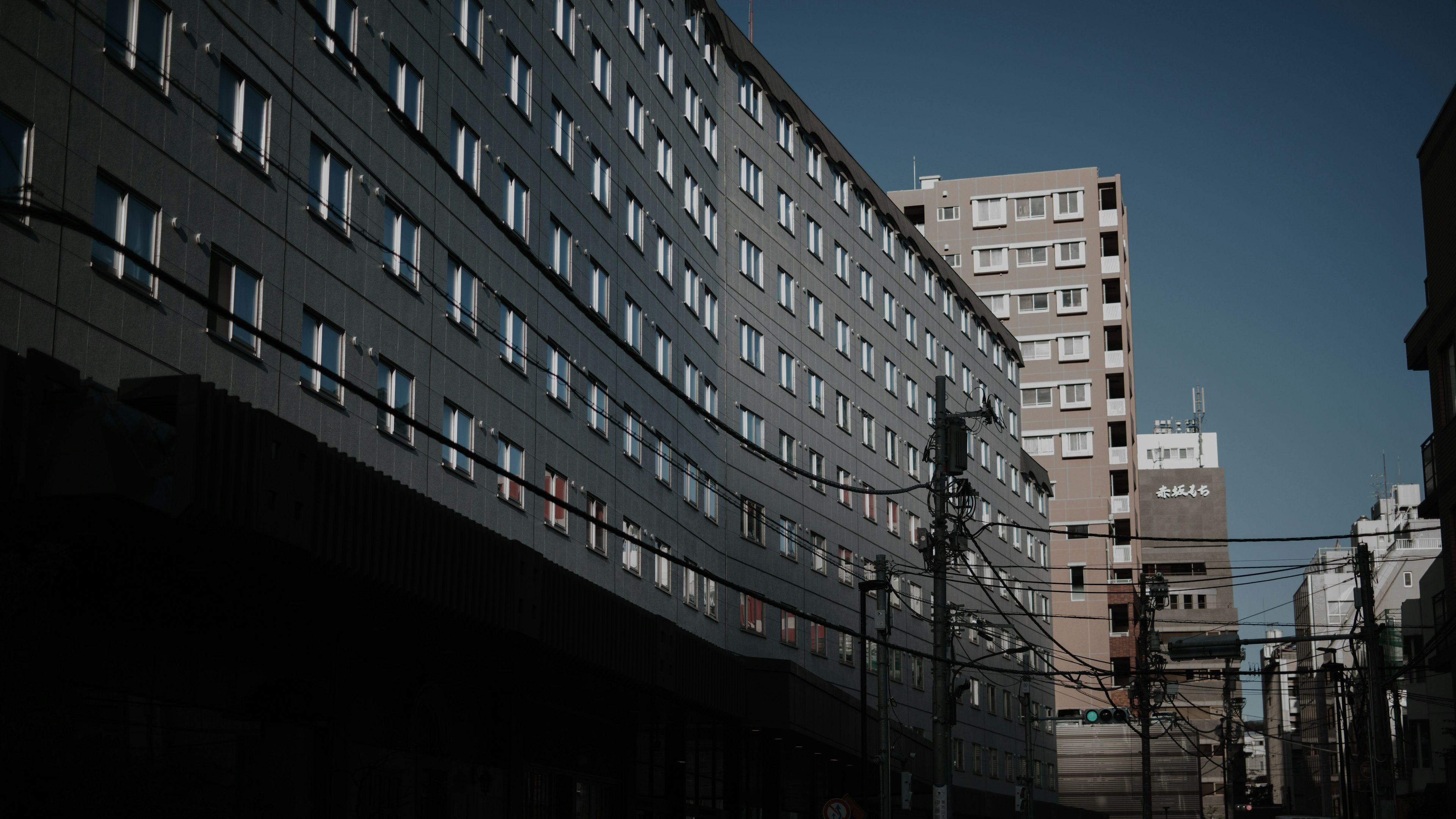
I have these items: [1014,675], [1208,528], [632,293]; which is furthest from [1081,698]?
[632,293]

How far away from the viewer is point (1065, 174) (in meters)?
121

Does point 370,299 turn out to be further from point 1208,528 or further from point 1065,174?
point 1208,528

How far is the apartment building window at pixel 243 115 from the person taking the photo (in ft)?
74.0

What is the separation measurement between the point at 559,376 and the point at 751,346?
18.5 m

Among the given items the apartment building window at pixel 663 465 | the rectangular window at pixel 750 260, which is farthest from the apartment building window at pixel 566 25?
the rectangular window at pixel 750 260

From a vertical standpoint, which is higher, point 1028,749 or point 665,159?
point 665,159

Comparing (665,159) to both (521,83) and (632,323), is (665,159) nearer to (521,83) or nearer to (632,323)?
(632,323)

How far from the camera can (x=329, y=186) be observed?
84.4 feet

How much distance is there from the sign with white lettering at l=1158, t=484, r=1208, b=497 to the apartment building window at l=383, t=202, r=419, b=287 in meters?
129

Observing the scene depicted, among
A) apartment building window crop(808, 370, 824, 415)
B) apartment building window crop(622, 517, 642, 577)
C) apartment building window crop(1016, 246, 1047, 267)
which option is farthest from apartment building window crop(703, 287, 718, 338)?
apartment building window crop(1016, 246, 1047, 267)

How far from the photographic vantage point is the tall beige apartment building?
11856cm

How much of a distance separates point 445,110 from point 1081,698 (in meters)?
94.4

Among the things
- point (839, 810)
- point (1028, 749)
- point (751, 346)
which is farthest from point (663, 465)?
point (1028, 749)

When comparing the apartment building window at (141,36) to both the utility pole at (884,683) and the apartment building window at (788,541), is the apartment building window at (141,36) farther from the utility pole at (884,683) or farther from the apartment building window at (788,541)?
the apartment building window at (788,541)
